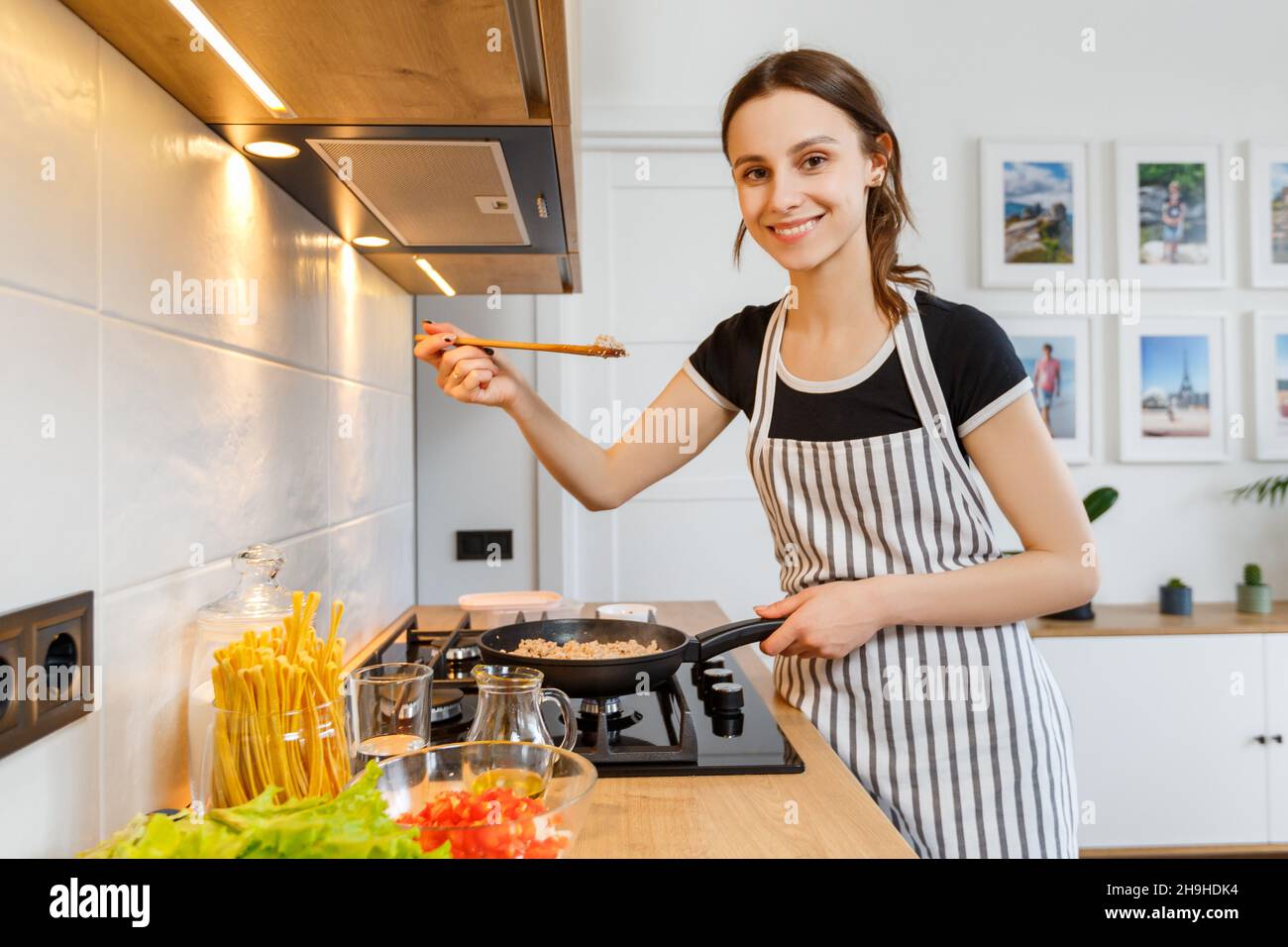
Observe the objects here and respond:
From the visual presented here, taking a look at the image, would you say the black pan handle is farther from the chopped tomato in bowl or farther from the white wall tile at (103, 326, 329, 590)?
the white wall tile at (103, 326, 329, 590)

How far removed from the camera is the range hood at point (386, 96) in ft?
2.29

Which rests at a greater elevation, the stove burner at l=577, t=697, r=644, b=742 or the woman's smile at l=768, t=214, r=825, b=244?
the woman's smile at l=768, t=214, r=825, b=244

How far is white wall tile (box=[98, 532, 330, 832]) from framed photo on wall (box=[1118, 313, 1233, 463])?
252 cm

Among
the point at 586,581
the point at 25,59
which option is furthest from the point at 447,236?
the point at 586,581

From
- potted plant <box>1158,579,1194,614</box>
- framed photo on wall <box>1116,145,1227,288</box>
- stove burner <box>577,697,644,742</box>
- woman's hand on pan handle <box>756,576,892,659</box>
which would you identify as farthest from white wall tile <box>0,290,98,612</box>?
framed photo on wall <box>1116,145,1227,288</box>

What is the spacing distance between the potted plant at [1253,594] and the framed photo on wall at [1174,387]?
0.35 metres

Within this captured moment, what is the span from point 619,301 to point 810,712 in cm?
153

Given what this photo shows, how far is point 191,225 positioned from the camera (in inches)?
34.5

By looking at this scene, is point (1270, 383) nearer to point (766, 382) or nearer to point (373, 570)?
point (766, 382)

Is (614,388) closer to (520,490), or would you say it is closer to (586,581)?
(520,490)

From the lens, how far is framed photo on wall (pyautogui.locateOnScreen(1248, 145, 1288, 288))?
2.57 meters

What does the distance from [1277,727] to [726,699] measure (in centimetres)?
201

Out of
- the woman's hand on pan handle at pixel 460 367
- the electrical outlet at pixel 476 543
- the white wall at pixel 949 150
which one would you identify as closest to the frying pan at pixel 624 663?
the woman's hand on pan handle at pixel 460 367

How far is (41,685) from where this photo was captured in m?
0.61
